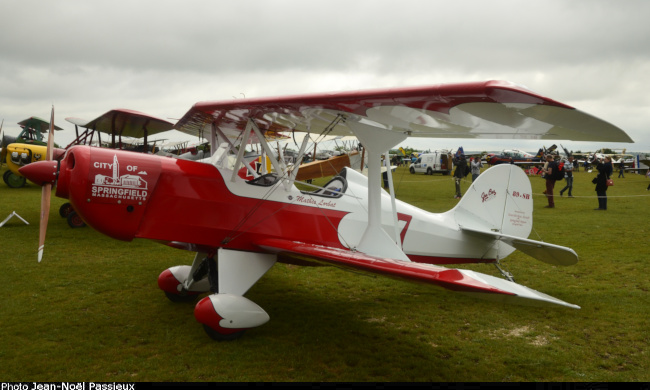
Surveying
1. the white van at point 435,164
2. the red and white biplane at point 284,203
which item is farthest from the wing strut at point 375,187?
the white van at point 435,164

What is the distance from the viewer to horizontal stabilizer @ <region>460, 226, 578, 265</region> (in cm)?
466

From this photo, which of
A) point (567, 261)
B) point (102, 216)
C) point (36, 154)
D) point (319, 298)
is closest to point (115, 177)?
point (102, 216)

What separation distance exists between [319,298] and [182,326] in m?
1.76

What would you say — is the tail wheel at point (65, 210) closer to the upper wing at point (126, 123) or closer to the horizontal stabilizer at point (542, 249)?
the upper wing at point (126, 123)

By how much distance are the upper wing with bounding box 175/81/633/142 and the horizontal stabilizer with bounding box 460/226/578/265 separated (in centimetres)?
149

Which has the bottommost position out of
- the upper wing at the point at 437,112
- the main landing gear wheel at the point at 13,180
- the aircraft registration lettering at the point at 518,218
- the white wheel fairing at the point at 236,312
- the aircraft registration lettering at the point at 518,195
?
the white wheel fairing at the point at 236,312

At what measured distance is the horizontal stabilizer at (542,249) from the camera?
15.3ft

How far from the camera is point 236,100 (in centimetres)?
454

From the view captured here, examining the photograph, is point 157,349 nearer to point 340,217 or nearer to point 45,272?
point 340,217

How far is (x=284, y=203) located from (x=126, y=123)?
9.71 metres

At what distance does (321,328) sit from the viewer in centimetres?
470

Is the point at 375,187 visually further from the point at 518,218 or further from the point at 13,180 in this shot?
the point at 13,180

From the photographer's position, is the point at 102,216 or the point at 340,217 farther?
the point at 340,217

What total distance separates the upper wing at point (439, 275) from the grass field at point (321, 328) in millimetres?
380
